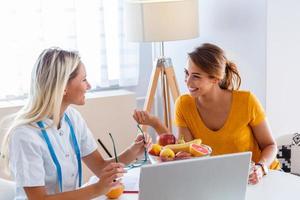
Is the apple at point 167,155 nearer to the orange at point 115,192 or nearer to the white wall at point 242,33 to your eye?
the orange at point 115,192

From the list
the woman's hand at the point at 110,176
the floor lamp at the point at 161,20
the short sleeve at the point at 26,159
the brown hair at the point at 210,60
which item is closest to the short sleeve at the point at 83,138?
the short sleeve at the point at 26,159

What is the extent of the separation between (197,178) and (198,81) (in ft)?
2.95

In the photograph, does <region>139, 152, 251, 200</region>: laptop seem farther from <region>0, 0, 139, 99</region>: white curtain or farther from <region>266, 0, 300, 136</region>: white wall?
<region>0, 0, 139, 99</region>: white curtain

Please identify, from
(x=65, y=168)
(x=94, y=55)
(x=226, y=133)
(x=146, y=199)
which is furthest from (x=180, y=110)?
(x=94, y=55)

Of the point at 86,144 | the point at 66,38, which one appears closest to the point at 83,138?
the point at 86,144

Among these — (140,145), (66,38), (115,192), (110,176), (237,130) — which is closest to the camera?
(110,176)

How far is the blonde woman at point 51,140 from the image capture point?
1.52 metres

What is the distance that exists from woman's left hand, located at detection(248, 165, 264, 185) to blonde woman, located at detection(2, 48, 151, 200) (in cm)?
48

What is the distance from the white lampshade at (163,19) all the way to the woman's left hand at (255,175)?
1.21 m

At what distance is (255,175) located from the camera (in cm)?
167

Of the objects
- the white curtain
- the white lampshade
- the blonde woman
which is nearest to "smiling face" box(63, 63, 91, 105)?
the blonde woman

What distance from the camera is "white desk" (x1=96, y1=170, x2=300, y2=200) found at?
1523 mm

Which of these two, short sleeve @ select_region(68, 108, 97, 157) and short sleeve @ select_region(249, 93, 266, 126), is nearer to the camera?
short sleeve @ select_region(68, 108, 97, 157)

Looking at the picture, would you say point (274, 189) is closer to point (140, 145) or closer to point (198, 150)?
point (198, 150)
